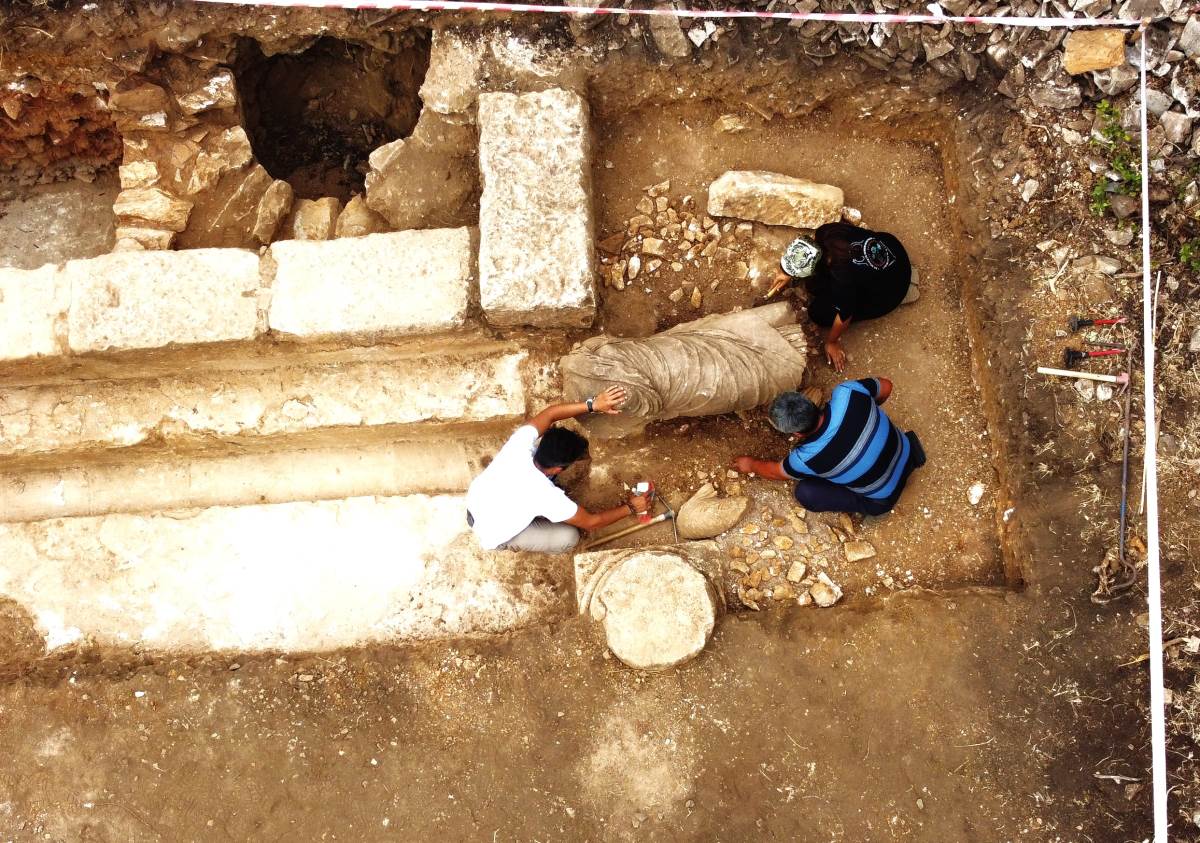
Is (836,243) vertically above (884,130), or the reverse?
Answer: (884,130)

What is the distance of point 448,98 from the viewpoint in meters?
4.08

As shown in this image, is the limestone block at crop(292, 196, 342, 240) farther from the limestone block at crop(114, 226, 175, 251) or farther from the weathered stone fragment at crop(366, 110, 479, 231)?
the limestone block at crop(114, 226, 175, 251)

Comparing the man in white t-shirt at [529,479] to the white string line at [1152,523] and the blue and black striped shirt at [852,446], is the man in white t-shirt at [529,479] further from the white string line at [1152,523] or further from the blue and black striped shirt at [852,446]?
the white string line at [1152,523]

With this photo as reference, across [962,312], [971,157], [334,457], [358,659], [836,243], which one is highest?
[971,157]

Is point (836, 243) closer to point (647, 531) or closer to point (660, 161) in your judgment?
point (660, 161)

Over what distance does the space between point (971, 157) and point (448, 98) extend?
2805mm

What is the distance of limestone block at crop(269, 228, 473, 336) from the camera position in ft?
12.3

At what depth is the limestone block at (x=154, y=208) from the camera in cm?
427

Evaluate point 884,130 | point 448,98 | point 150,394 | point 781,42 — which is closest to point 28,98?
point 150,394

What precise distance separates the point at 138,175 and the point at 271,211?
2.54ft

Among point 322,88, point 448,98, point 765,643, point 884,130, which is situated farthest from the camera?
point 322,88

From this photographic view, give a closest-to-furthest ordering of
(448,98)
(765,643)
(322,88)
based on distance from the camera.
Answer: (765,643)
(448,98)
(322,88)

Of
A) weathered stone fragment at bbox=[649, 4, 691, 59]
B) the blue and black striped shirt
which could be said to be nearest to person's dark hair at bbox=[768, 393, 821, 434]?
the blue and black striped shirt

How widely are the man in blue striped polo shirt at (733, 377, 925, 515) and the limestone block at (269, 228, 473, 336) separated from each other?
66.0 inches
